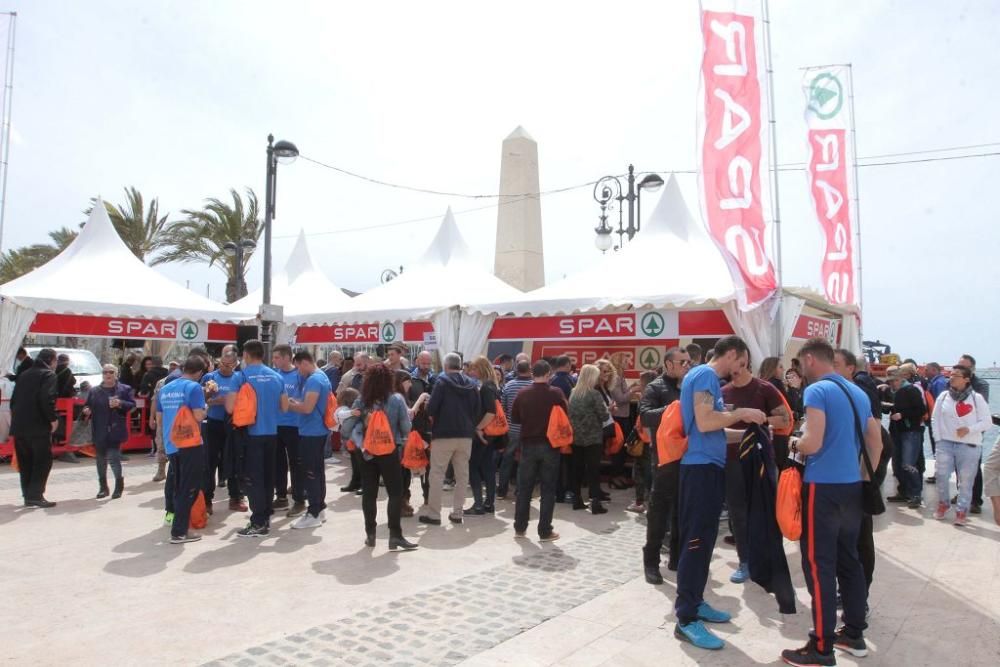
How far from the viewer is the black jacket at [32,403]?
6953 millimetres

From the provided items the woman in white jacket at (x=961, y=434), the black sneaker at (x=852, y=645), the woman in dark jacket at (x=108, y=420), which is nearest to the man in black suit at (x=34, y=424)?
the woman in dark jacket at (x=108, y=420)

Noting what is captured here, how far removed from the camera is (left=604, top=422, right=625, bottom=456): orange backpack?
787 centimetres

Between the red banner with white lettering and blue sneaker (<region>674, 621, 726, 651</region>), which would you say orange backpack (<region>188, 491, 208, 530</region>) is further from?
the red banner with white lettering

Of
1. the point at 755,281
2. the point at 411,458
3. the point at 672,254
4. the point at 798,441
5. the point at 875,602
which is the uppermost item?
the point at 672,254

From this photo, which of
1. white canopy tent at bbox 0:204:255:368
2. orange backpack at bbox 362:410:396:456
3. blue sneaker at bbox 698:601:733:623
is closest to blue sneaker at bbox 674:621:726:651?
blue sneaker at bbox 698:601:733:623

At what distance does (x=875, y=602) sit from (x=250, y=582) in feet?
13.9

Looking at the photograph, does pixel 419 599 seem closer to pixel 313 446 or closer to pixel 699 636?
pixel 699 636

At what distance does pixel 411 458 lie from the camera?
251 inches

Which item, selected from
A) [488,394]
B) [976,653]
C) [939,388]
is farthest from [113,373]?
[939,388]

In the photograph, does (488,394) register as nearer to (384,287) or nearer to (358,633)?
(358,633)

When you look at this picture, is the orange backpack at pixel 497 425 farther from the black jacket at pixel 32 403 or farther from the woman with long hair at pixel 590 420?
the black jacket at pixel 32 403

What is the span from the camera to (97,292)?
495 inches

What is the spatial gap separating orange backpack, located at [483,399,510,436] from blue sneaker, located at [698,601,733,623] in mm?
3192

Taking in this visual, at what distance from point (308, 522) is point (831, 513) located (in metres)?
4.62
